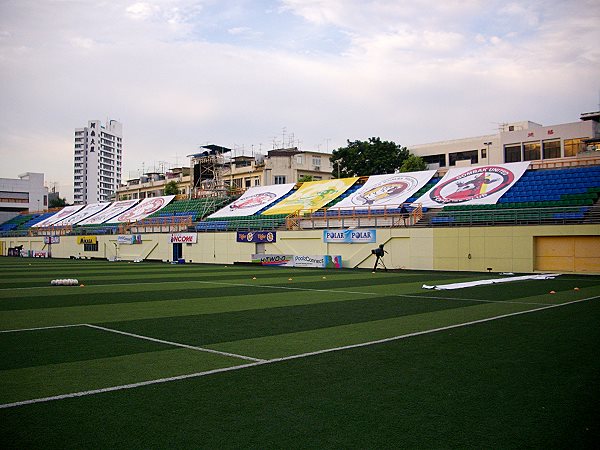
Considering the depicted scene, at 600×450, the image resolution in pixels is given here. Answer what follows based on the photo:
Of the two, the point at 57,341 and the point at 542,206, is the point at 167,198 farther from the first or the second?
the point at 57,341

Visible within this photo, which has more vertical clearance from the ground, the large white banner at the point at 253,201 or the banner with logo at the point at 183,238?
the large white banner at the point at 253,201

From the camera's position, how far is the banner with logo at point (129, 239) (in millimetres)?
49344

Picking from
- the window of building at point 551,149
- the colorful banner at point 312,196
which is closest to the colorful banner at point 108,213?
the colorful banner at point 312,196

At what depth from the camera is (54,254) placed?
5991 cm

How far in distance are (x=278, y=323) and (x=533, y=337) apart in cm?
489

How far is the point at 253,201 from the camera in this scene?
5006 centimetres

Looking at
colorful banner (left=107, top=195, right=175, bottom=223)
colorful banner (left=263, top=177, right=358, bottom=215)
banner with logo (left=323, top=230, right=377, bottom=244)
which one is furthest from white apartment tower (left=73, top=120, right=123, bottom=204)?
banner with logo (left=323, top=230, right=377, bottom=244)

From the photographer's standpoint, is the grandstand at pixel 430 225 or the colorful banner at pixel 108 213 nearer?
the grandstand at pixel 430 225

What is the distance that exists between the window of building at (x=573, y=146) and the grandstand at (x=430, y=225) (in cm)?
2168

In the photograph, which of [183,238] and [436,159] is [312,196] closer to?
[183,238]

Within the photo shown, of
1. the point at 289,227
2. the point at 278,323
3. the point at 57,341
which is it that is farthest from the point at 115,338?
the point at 289,227

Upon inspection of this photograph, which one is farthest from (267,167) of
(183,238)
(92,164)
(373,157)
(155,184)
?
(92,164)

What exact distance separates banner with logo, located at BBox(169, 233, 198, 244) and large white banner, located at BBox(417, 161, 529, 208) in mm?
19116

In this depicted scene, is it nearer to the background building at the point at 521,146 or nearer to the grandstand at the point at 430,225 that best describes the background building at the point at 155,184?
the grandstand at the point at 430,225
